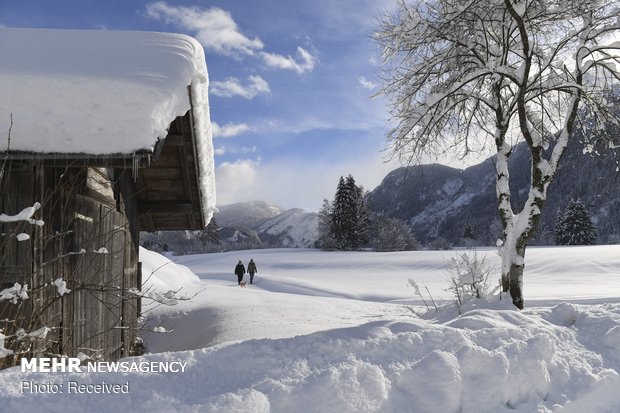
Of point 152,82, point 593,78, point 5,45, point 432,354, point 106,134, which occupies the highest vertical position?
point 593,78

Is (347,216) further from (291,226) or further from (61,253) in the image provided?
(291,226)

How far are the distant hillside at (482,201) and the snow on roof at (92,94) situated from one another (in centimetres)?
3465

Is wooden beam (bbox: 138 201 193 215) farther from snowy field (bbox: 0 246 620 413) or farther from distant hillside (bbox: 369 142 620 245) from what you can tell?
distant hillside (bbox: 369 142 620 245)

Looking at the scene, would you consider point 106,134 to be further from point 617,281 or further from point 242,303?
point 617,281

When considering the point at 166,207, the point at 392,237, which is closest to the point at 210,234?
the point at 392,237

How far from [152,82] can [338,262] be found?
30617mm

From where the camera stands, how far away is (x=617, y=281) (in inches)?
811

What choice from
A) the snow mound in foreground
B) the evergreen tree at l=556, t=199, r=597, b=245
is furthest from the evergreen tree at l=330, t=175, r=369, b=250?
the snow mound in foreground

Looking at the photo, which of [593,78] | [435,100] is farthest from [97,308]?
[593,78]

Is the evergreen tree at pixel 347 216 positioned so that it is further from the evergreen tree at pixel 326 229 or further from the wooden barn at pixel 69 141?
the wooden barn at pixel 69 141

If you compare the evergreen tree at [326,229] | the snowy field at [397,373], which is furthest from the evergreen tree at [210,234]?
the snowy field at [397,373]

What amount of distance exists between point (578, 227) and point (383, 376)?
52.7 m

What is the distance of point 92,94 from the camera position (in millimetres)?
4027

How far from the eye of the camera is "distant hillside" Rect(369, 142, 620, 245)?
243 feet
